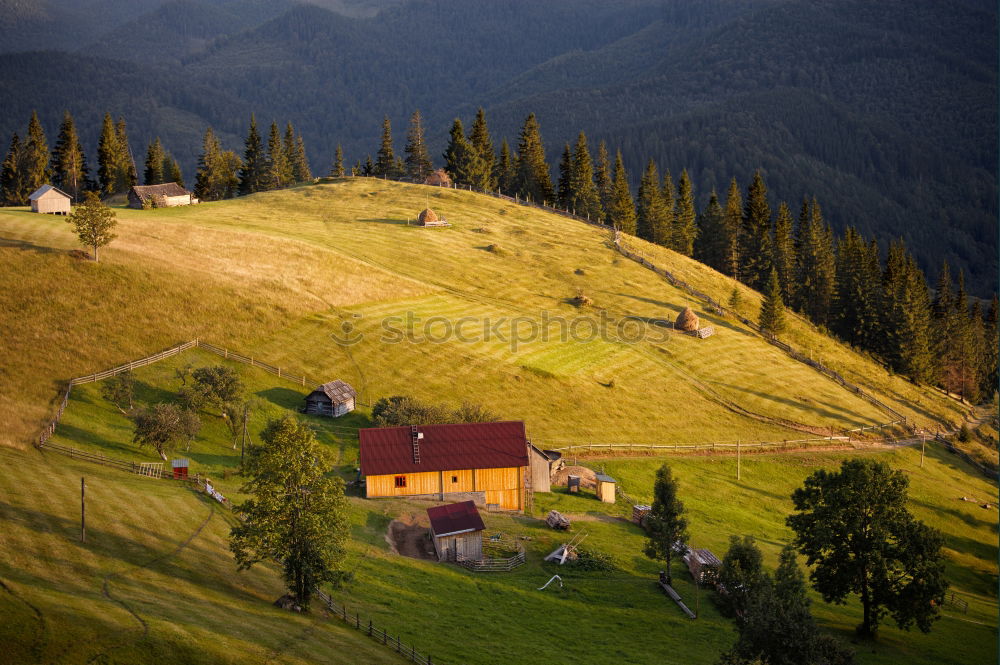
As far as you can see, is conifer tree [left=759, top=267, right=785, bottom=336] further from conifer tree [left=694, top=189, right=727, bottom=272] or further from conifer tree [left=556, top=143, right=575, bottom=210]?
conifer tree [left=556, top=143, right=575, bottom=210]

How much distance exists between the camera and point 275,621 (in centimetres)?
4019

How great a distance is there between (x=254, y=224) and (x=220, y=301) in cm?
3550

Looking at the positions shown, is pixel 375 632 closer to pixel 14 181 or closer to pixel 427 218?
pixel 427 218

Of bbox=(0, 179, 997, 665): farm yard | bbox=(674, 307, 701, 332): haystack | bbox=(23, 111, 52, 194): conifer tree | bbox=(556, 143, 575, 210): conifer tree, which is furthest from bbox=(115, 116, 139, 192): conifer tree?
bbox=(674, 307, 701, 332): haystack

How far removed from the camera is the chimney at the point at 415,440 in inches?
2522

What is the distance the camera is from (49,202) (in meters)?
107

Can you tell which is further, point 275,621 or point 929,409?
point 929,409

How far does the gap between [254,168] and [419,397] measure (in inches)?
3894

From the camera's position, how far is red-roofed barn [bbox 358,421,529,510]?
6334cm

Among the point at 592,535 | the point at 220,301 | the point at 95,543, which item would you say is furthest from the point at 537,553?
the point at 220,301

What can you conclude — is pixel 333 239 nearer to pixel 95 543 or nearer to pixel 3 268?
pixel 3 268

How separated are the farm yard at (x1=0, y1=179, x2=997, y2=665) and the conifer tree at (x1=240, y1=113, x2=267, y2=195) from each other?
20116 mm

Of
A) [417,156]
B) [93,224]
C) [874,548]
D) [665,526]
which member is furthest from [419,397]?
[417,156]

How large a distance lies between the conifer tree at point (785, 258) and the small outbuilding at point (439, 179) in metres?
58.1
